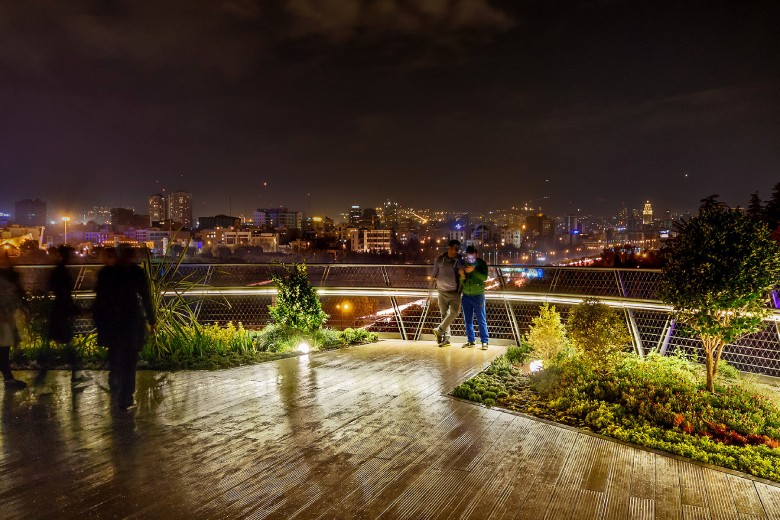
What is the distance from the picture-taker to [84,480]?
4191 millimetres

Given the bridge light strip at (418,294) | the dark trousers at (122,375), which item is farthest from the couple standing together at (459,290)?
the dark trousers at (122,375)

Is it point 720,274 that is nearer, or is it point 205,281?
point 720,274

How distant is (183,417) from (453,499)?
10.9 ft

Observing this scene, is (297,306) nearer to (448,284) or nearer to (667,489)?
(448,284)

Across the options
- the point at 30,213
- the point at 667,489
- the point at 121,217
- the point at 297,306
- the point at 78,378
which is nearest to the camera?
the point at 667,489

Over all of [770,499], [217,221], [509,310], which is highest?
[217,221]

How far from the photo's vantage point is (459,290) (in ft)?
34.3

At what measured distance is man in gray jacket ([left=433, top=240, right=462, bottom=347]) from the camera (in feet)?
34.2

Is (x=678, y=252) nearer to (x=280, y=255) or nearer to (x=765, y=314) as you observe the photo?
(x=765, y=314)

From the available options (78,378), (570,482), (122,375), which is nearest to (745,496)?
(570,482)

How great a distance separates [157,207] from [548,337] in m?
188

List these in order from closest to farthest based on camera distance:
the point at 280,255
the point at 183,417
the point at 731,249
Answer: the point at 183,417
the point at 731,249
the point at 280,255

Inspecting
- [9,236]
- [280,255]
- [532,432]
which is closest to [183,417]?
[532,432]

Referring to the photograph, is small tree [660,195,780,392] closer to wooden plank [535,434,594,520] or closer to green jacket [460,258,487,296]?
wooden plank [535,434,594,520]
